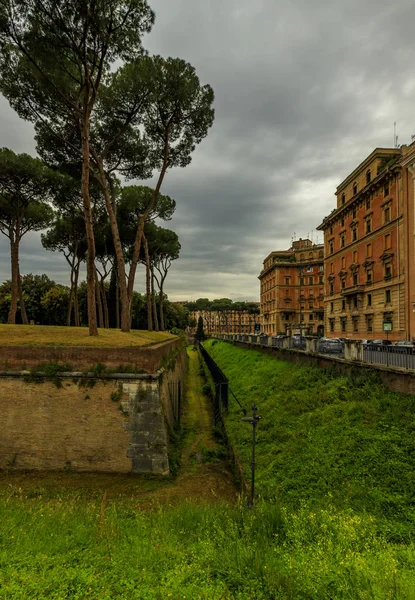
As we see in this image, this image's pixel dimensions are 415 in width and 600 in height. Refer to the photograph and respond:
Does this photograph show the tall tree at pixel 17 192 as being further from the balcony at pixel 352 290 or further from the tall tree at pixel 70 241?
the balcony at pixel 352 290

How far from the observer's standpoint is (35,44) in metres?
13.9

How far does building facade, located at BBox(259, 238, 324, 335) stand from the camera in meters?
57.5

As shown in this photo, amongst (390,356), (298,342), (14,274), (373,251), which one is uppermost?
(373,251)

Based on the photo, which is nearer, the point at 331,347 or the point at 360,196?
the point at 331,347

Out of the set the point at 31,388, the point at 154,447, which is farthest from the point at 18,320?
the point at 154,447

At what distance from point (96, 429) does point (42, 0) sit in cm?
1758

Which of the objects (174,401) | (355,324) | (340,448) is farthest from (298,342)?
(355,324)

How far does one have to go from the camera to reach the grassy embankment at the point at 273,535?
12.9ft

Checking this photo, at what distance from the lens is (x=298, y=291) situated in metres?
59.4

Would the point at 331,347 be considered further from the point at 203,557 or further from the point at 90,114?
the point at 90,114

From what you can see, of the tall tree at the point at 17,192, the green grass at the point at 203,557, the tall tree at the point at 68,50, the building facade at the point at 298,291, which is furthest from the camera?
the building facade at the point at 298,291

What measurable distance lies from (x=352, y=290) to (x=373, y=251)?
435 centimetres

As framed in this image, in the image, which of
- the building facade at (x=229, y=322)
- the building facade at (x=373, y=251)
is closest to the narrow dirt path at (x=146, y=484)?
the building facade at (x=373, y=251)

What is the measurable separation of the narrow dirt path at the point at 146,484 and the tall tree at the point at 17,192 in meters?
16.3
